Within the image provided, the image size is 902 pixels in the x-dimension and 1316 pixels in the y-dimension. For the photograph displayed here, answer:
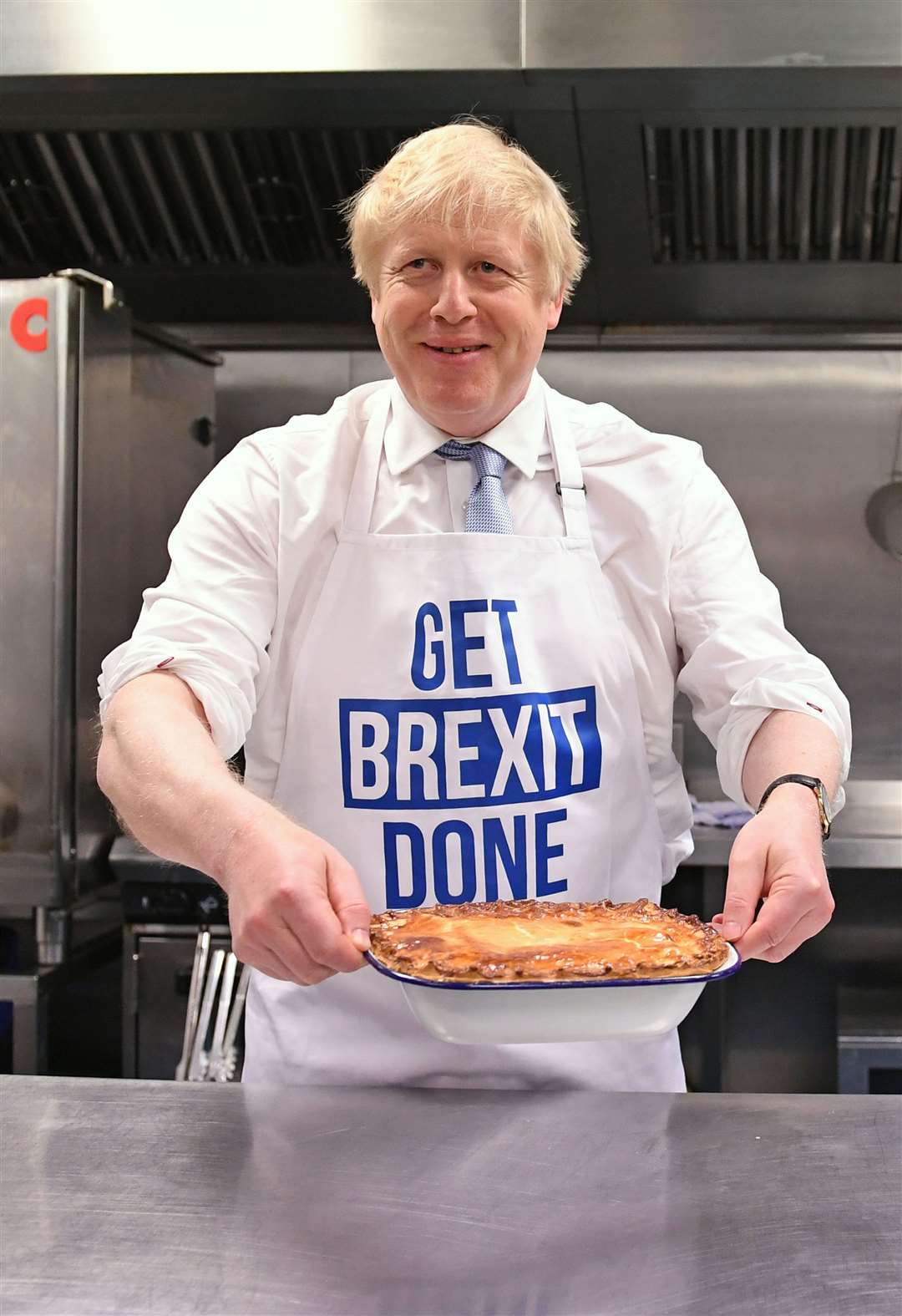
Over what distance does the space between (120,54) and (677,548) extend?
1627mm

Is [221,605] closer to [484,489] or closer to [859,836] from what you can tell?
[484,489]

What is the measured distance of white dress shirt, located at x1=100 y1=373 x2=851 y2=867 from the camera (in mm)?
1535

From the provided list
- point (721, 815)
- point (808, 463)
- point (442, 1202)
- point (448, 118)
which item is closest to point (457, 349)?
point (442, 1202)

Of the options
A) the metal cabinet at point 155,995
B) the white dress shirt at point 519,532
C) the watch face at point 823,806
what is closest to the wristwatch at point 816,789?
the watch face at point 823,806

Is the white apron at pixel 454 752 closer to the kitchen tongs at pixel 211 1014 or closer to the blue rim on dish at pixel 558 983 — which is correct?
the blue rim on dish at pixel 558 983

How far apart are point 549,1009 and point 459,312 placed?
0.78 m

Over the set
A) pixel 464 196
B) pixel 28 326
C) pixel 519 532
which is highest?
pixel 28 326

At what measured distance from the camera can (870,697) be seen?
3.29m

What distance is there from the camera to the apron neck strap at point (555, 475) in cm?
166

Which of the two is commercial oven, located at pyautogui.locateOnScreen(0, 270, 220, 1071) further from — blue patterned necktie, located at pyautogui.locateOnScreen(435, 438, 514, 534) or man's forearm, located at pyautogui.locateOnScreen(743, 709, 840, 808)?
man's forearm, located at pyautogui.locateOnScreen(743, 709, 840, 808)

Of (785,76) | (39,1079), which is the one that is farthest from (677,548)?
(785,76)

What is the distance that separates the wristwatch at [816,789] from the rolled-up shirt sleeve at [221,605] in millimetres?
577

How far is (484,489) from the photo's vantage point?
1.65 meters

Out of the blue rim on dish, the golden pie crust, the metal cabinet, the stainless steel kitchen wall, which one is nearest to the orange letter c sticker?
the stainless steel kitchen wall
